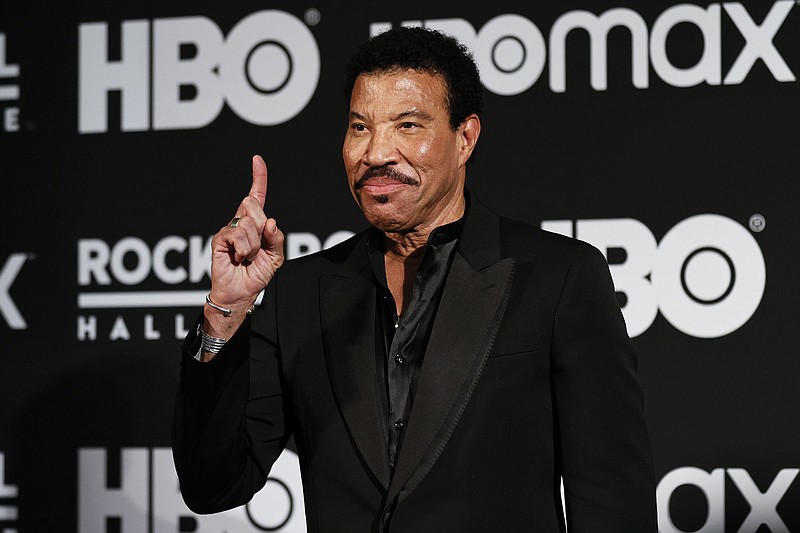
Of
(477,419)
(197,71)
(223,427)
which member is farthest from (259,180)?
(197,71)

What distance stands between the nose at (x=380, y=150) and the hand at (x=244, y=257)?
21 cm

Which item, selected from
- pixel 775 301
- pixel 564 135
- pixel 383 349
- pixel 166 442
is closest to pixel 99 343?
pixel 166 442

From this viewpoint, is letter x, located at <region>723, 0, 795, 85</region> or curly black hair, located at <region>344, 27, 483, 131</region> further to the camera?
letter x, located at <region>723, 0, 795, 85</region>

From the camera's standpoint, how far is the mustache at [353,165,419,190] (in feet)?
5.61

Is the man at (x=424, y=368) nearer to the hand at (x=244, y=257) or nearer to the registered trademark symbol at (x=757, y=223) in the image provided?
the hand at (x=244, y=257)

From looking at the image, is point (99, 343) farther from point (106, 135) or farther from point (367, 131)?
point (367, 131)

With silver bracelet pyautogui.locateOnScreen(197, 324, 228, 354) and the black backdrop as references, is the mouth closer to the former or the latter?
silver bracelet pyautogui.locateOnScreen(197, 324, 228, 354)

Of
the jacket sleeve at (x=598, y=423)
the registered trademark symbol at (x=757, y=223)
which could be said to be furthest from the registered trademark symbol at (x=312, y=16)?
the jacket sleeve at (x=598, y=423)

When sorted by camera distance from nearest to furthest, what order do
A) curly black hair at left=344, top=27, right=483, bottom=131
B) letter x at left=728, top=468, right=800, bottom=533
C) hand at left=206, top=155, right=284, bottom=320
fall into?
1. hand at left=206, top=155, right=284, bottom=320
2. curly black hair at left=344, top=27, right=483, bottom=131
3. letter x at left=728, top=468, right=800, bottom=533

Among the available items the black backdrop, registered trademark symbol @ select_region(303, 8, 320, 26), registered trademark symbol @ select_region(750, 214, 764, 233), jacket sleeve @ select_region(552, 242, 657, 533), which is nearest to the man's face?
jacket sleeve @ select_region(552, 242, 657, 533)

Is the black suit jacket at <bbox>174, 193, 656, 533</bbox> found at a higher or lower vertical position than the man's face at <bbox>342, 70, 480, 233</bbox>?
lower

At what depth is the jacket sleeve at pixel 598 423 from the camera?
165 centimetres

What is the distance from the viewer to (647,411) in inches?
114

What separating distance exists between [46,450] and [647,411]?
189cm
